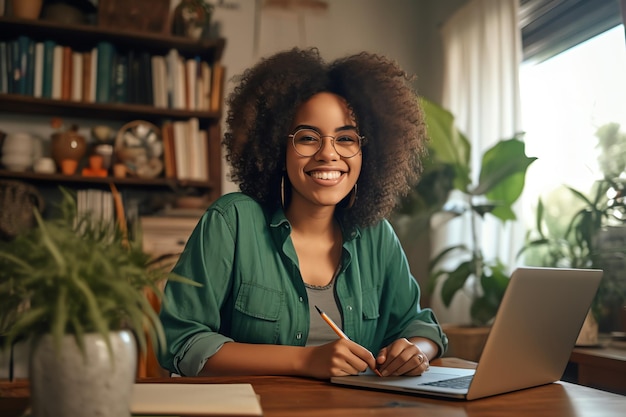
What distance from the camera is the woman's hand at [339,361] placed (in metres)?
1.00

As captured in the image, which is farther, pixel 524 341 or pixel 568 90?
pixel 568 90

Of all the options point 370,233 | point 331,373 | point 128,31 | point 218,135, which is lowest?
point 331,373

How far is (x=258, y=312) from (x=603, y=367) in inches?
47.0

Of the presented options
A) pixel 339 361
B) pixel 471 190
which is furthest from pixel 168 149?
pixel 339 361

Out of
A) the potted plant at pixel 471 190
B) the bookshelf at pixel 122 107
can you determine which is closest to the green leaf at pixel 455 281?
the potted plant at pixel 471 190

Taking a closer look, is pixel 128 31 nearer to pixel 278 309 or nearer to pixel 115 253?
pixel 278 309

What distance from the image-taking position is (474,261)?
2.85 m

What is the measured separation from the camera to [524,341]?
0.90 metres

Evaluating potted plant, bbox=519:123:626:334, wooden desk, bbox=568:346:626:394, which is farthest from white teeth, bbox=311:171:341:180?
potted plant, bbox=519:123:626:334

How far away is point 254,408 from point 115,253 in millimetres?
233

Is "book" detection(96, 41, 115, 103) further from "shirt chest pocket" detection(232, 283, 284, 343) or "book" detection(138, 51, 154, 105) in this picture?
"shirt chest pocket" detection(232, 283, 284, 343)

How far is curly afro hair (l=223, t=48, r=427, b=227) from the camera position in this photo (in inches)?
57.8

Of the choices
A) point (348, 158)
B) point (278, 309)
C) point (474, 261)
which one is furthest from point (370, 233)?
point (474, 261)

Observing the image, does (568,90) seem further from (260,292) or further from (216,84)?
(260,292)
